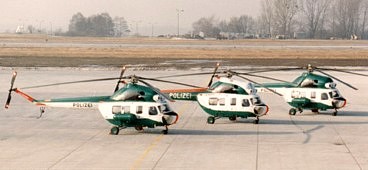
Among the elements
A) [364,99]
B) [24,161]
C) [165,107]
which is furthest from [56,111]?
[364,99]

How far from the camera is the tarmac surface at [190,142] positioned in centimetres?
2412

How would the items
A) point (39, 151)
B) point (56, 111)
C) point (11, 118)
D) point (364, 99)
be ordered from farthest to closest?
point (364, 99)
point (56, 111)
point (11, 118)
point (39, 151)

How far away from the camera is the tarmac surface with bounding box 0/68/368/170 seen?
24125 millimetres

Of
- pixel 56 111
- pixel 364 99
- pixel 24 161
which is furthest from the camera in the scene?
pixel 364 99

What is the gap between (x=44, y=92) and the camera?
4891 cm

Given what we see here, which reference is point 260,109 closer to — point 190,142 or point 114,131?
point 190,142

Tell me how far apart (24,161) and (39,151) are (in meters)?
1.98

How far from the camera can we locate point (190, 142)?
2853 cm

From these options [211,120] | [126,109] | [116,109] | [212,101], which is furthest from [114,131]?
[211,120]

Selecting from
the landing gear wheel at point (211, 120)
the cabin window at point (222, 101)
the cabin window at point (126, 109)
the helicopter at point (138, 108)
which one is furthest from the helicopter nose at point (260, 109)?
the cabin window at point (126, 109)

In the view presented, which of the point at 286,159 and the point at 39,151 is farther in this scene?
the point at 39,151

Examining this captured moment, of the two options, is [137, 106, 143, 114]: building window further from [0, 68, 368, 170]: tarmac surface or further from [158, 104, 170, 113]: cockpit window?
[0, 68, 368, 170]: tarmac surface

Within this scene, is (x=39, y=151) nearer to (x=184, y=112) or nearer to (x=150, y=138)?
(x=150, y=138)

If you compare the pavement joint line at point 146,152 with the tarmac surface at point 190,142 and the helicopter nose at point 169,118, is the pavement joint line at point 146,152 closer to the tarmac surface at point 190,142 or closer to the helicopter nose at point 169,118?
the tarmac surface at point 190,142
